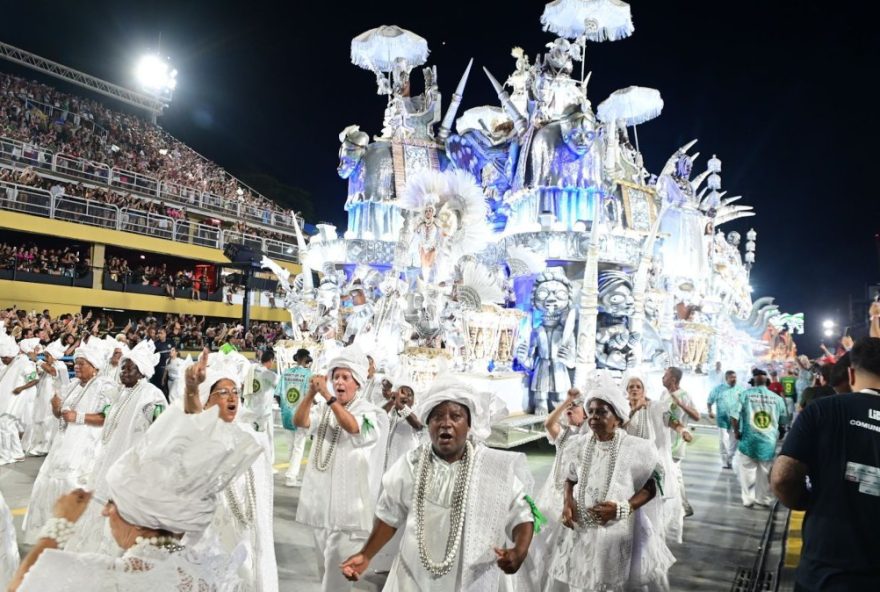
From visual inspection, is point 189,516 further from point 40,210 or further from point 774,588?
point 40,210

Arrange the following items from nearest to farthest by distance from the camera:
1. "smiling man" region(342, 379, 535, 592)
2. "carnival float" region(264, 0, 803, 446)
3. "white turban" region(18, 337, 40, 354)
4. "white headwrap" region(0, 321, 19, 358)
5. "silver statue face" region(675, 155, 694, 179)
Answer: "smiling man" region(342, 379, 535, 592) → "white headwrap" region(0, 321, 19, 358) → "white turban" region(18, 337, 40, 354) → "carnival float" region(264, 0, 803, 446) → "silver statue face" region(675, 155, 694, 179)

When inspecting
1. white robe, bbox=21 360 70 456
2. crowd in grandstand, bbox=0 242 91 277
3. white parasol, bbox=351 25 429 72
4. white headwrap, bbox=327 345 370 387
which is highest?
white parasol, bbox=351 25 429 72

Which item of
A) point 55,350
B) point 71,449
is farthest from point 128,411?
point 55,350

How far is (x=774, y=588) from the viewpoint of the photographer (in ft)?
18.1

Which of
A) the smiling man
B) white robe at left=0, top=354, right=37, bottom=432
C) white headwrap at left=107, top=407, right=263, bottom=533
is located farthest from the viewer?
white robe at left=0, top=354, right=37, bottom=432

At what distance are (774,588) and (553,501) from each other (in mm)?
2123

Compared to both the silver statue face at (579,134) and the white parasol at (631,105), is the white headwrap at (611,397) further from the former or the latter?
the white parasol at (631,105)

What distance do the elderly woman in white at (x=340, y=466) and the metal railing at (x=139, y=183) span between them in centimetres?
1517

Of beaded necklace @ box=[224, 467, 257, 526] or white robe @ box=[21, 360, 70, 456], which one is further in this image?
white robe @ box=[21, 360, 70, 456]

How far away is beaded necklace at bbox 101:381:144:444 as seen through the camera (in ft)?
18.7

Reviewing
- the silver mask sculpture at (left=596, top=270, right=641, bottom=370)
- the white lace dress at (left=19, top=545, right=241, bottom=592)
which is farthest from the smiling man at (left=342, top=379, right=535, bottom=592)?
the silver mask sculpture at (left=596, top=270, right=641, bottom=370)

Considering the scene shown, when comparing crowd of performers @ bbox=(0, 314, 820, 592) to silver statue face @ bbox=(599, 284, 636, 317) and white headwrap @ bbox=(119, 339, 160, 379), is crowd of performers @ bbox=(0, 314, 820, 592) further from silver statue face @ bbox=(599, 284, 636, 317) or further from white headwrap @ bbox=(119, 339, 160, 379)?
silver statue face @ bbox=(599, 284, 636, 317)

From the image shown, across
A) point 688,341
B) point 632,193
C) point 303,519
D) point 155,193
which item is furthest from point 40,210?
point 303,519

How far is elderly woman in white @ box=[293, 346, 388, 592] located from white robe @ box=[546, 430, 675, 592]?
135cm
